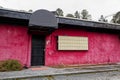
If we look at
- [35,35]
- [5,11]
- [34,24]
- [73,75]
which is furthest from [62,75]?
[5,11]

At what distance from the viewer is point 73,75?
382 inches

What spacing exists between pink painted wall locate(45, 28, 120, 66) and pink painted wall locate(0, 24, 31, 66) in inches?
63.4

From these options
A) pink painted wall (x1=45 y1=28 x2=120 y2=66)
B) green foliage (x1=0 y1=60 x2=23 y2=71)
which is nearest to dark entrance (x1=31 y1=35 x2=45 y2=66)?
pink painted wall (x1=45 y1=28 x2=120 y2=66)

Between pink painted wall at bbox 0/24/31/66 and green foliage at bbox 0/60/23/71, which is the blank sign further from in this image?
green foliage at bbox 0/60/23/71

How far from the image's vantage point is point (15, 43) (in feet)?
38.7

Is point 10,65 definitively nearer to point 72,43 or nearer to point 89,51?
point 72,43

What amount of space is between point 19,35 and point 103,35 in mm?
7669

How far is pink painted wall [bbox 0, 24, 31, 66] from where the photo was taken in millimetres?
11422

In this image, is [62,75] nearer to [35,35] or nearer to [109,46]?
[35,35]

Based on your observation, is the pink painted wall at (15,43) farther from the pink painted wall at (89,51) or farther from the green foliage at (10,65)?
the pink painted wall at (89,51)

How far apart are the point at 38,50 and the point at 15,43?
5.93ft

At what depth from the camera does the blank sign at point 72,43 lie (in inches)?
516

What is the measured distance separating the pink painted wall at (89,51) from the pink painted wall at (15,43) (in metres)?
1.61

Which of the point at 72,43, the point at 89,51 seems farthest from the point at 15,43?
the point at 89,51
